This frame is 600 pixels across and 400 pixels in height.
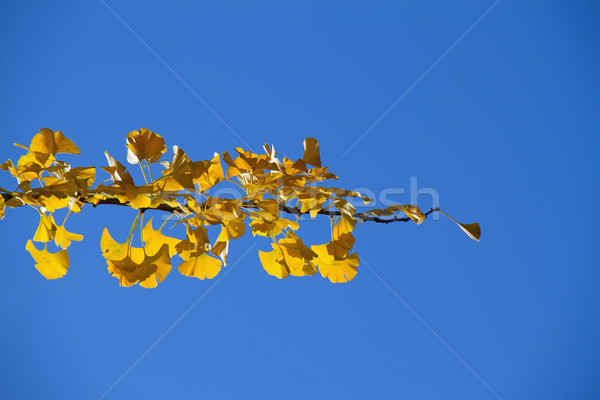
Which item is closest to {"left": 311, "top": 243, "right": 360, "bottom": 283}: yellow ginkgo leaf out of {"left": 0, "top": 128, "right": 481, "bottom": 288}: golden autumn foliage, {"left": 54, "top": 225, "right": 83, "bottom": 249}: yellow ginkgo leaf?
{"left": 0, "top": 128, "right": 481, "bottom": 288}: golden autumn foliage

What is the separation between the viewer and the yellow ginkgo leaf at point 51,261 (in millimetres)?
211

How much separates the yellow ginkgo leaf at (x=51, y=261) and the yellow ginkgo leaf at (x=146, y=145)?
0.20ft

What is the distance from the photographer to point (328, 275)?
0.72 feet

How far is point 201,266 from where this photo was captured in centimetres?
22

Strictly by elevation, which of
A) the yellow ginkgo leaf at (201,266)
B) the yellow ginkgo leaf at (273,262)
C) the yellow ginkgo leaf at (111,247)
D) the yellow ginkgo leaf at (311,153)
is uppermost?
the yellow ginkgo leaf at (311,153)

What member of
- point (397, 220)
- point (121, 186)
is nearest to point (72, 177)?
point (121, 186)

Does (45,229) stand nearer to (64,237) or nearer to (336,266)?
(64,237)

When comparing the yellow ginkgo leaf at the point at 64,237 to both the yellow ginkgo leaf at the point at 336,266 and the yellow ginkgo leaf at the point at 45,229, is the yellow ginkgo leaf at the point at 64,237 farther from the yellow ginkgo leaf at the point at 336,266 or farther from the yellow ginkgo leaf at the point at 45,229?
the yellow ginkgo leaf at the point at 336,266

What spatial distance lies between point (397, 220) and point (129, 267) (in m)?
0.11

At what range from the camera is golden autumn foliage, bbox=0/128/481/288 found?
0.18 m

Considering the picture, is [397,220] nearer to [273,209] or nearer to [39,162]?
[273,209]

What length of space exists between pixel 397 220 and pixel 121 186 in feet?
0.38

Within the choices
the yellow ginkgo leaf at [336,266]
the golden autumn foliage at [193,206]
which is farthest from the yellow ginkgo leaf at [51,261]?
the yellow ginkgo leaf at [336,266]

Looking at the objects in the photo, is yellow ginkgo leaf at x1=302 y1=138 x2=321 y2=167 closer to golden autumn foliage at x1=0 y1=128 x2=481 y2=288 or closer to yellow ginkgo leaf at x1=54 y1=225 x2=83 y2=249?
golden autumn foliage at x1=0 y1=128 x2=481 y2=288
